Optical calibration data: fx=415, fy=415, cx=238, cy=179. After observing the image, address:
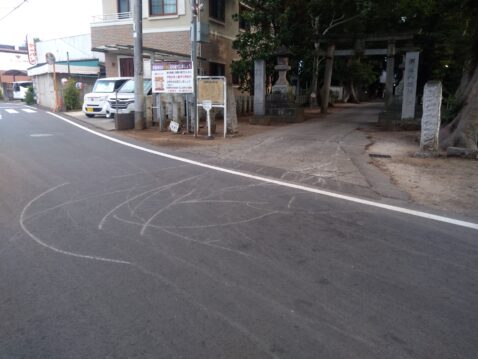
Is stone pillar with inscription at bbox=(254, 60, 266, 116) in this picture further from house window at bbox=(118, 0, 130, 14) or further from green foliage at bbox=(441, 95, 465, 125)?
house window at bbox=(118, 0, 130, 14)

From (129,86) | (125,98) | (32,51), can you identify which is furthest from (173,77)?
(32,51)

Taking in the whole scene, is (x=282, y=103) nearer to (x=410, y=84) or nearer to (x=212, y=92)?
(x=410, y=84)

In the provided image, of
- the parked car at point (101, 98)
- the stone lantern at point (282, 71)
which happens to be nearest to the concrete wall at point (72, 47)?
the parked car at point (101, 98)

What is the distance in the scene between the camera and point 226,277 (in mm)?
3834

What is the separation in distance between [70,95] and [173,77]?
15239 mm

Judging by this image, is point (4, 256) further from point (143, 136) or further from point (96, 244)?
point (143, 136)

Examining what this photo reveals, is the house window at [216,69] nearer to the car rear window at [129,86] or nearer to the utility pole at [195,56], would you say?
the car rear window at [129,86]

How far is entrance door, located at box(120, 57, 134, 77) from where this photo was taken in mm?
25531

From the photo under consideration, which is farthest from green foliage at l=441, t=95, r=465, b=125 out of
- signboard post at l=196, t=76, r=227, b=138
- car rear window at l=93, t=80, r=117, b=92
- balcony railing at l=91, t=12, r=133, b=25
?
balcony railing at l=91, t=12, r=133, b=25

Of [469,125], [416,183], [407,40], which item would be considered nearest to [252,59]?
[407,40]

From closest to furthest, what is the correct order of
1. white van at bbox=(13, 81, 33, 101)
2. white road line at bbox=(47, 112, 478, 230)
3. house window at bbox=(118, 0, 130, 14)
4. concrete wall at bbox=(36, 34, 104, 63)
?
white road line at bbox=(47, 112, 478, 230) < house window at bbox=(118, 0, 130, 14) < concrete wall at bbox=(36, 34, 104, 63) < white van at bbox=(13, 81, 33, 101)

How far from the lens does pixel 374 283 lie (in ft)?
12.4

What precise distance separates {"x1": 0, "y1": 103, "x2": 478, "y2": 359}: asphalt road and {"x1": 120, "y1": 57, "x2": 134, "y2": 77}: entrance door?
20218 millimetres

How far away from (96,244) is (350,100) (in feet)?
151
